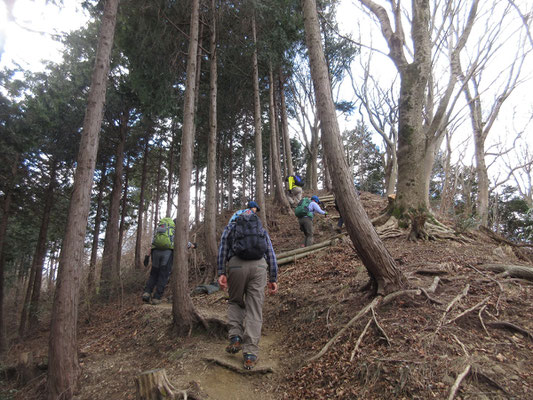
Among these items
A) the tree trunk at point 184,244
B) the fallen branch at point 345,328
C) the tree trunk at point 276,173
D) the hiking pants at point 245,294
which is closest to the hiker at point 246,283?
the hiking pants at point 245,294

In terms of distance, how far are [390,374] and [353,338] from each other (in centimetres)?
78

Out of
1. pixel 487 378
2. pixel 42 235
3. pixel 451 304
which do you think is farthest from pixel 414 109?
pixel 42 235

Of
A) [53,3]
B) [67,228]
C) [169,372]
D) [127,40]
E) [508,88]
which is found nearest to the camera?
[169,372]

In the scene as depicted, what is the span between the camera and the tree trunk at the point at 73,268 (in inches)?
165

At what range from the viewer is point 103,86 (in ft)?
16.8

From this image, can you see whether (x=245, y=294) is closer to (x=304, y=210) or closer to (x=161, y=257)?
(x=161, y=257)

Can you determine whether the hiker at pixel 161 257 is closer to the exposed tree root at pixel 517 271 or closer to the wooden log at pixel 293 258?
the wooden log at pixel 293 258

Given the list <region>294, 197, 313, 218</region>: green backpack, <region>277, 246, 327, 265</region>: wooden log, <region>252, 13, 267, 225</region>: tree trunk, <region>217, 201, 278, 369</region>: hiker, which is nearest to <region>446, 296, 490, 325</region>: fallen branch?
<region>217, 201, 278, 369</region>: hiker

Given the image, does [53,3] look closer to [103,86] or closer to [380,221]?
[103,86]

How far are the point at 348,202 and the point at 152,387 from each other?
331 cm

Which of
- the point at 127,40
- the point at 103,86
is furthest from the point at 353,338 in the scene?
the point at 127,40

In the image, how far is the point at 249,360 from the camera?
141 inches

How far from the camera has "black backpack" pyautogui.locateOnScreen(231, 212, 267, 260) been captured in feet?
12.3

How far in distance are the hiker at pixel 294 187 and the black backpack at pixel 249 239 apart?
8.01 meters
